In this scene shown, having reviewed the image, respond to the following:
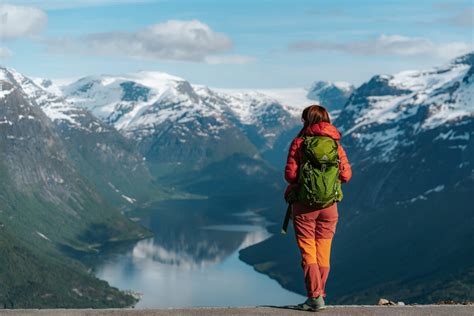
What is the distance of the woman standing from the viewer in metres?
38.7

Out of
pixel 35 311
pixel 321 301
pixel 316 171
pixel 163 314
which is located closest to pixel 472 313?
pixel 321 301

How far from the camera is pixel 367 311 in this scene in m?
40.5

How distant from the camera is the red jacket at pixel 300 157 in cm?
3878

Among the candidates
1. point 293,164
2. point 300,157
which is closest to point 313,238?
point 293,164

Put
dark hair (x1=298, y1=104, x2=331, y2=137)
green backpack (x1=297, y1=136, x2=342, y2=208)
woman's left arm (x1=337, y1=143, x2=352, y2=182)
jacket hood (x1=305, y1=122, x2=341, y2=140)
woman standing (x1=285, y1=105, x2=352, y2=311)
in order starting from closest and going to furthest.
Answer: green backpack (x1=297, y1=136, x2=342, y2=208), woman standing (x1=285, y1=105, x2=352, y2=311), woman's left arm (x1=337, y1=143, x2=352, y2=182), jacket hood (x1=305, y1=122, x2=341, y2=140), dark hair (x1=298, y1=104, x2=331, y2=137)

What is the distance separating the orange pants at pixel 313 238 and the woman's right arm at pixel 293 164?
58.0 inches

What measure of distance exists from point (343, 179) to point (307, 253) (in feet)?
10.9

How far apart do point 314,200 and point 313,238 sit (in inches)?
85.5

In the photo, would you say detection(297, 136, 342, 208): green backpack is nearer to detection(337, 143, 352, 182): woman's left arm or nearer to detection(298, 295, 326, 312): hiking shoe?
detection(337, 143, 352, 182): woman's left arm

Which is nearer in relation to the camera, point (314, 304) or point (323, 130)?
point (323, 130)

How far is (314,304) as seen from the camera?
4003 cm

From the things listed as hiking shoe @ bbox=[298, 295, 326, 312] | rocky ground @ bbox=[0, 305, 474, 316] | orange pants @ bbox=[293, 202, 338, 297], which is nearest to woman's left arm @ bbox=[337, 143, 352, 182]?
orange pants @ bbox=[293, 202, 338, 297]

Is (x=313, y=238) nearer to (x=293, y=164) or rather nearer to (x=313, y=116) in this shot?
(x=293, y=164)

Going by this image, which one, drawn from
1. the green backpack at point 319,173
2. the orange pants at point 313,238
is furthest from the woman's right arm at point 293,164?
the orange pants at point 313,238
